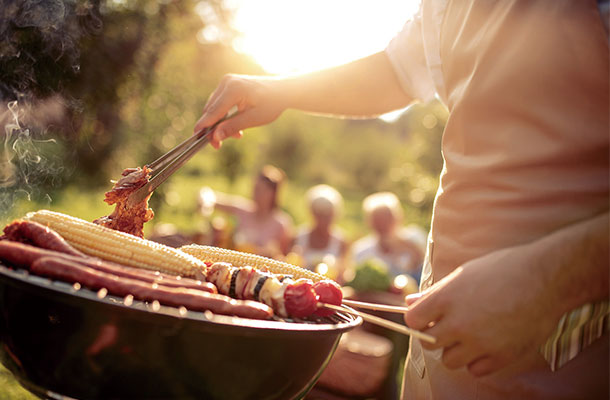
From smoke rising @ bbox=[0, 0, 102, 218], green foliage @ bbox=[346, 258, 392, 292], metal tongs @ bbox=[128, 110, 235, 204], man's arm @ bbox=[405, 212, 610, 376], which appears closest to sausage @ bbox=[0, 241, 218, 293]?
metal tongs @ bbox=[128, 110, 235, 204]

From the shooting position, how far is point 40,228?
1449 mm

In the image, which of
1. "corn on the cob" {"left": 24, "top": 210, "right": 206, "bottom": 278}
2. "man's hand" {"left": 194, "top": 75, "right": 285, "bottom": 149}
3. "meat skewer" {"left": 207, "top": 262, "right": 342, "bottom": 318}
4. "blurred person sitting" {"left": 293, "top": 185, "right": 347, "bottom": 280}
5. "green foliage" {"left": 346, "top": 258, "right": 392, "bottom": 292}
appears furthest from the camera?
"blurred person sitting" {"left": 293, "top": 185, "right": 347, "bottom": 280}

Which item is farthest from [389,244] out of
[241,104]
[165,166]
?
[165,166]

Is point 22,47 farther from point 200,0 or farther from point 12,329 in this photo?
point 200,0

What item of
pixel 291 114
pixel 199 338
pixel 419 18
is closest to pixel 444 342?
pixel 199 338

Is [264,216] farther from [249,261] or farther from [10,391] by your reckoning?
[249,261]

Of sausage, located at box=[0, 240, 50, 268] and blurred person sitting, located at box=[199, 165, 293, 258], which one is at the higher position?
sausage, located at box=[0, 240, 50, 268]

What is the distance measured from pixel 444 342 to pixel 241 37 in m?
17.6

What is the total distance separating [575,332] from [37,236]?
1581 mm

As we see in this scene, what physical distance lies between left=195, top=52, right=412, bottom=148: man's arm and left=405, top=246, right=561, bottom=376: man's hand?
120 cm

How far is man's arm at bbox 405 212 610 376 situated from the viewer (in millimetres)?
1097

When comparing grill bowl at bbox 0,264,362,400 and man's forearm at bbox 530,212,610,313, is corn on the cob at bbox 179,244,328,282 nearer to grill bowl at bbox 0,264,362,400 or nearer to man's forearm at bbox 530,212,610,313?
grill bowl at bbox 0,264,362,400

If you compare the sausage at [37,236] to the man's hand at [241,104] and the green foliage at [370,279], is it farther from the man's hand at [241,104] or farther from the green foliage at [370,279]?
the green foliage at [370,279]

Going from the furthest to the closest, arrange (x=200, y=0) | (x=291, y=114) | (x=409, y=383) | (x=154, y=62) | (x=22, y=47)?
(x=291, y=114)
(x=200, y=0)
(x=154, y=62)
(x=22, y=47)
(x=409, y=383)
